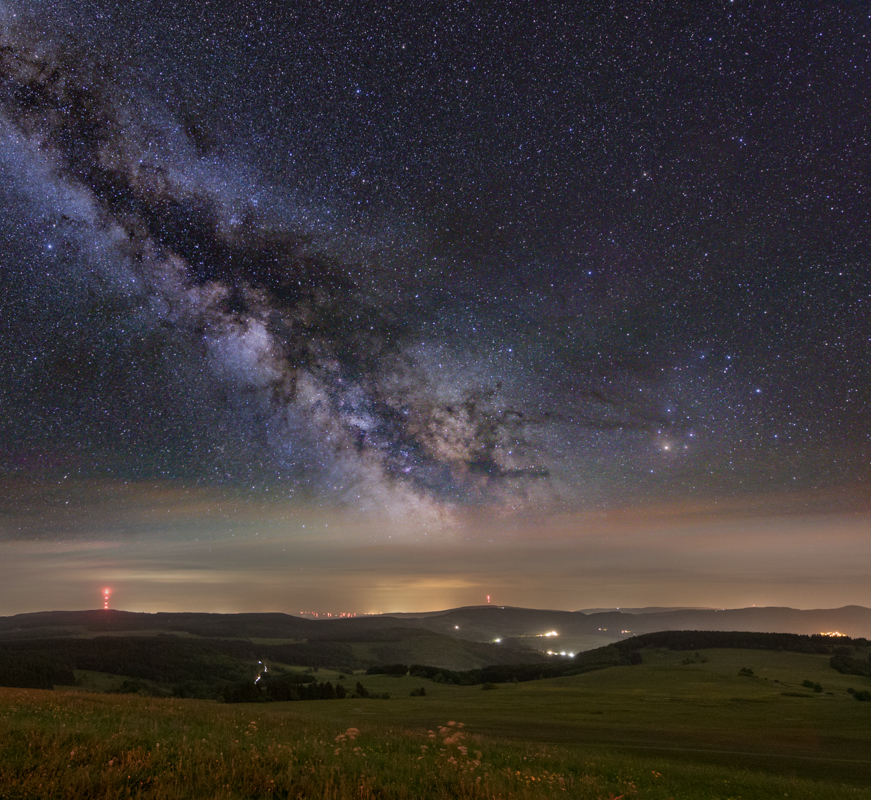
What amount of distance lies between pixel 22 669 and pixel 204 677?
47351mm

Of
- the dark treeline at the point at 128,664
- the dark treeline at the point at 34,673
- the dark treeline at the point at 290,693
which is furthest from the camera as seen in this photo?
the dark treeline at the point at 128,664

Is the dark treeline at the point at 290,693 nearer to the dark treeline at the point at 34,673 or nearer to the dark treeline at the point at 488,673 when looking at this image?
the dark treeline at the point at 488,673

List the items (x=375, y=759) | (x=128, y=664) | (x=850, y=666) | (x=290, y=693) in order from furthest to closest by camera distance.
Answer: (x=128, y=664), (x=850, y=666), (x=290, y=693), (x=375, y=759)

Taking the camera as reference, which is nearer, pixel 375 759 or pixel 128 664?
pixel 375 759

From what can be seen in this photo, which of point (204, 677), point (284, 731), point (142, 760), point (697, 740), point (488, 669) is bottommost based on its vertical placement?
point (204, 677)

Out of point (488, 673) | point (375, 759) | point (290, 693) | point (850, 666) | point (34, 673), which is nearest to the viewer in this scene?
point (375, 759)

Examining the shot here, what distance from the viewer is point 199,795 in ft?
20.3

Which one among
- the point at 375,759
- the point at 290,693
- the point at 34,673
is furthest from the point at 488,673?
the point at 375,759

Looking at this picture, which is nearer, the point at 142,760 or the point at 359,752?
the point at 142,760

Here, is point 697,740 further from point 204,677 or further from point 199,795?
point 204,677

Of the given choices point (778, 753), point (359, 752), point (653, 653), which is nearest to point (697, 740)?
point (778, 753)

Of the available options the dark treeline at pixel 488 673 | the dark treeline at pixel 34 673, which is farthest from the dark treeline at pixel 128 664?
the dark treeline at pixel 488 673

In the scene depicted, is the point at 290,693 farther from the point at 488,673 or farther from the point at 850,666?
the point at 850,666

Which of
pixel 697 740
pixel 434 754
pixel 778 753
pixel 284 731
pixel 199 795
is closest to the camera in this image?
pixel 199 795
